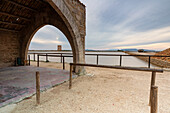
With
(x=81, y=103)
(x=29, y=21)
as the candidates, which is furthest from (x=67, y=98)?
(x=29, y=21)

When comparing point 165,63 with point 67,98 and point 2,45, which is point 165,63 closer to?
point 67,98

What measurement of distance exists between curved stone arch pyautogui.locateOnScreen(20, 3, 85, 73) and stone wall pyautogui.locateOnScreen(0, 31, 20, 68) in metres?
0.43

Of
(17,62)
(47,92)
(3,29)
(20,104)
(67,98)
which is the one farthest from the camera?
(17,62)

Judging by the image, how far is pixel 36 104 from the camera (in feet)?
6.34

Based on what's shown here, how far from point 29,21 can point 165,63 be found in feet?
30.1

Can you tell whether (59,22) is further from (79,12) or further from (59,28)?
(79,12)

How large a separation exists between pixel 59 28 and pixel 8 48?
13.3ft

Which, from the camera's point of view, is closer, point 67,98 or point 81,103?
point 81,103

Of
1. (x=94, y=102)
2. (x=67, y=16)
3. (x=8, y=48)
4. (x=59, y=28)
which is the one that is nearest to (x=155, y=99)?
(x=94, y=102)

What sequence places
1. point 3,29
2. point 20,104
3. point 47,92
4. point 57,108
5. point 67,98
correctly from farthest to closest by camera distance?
point 3,29 → point 47,92 → point 67,98 → point 20,104 → point 57,108

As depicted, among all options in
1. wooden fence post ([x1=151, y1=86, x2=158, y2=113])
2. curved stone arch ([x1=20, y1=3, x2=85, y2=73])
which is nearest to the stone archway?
curved stone arch ([x1=20, y1=3, x2=85, y2=73])

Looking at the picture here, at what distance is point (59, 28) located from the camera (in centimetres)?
453

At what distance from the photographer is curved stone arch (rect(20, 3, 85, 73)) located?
13.2 feet

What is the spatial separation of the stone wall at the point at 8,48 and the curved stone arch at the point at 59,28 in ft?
1.42
